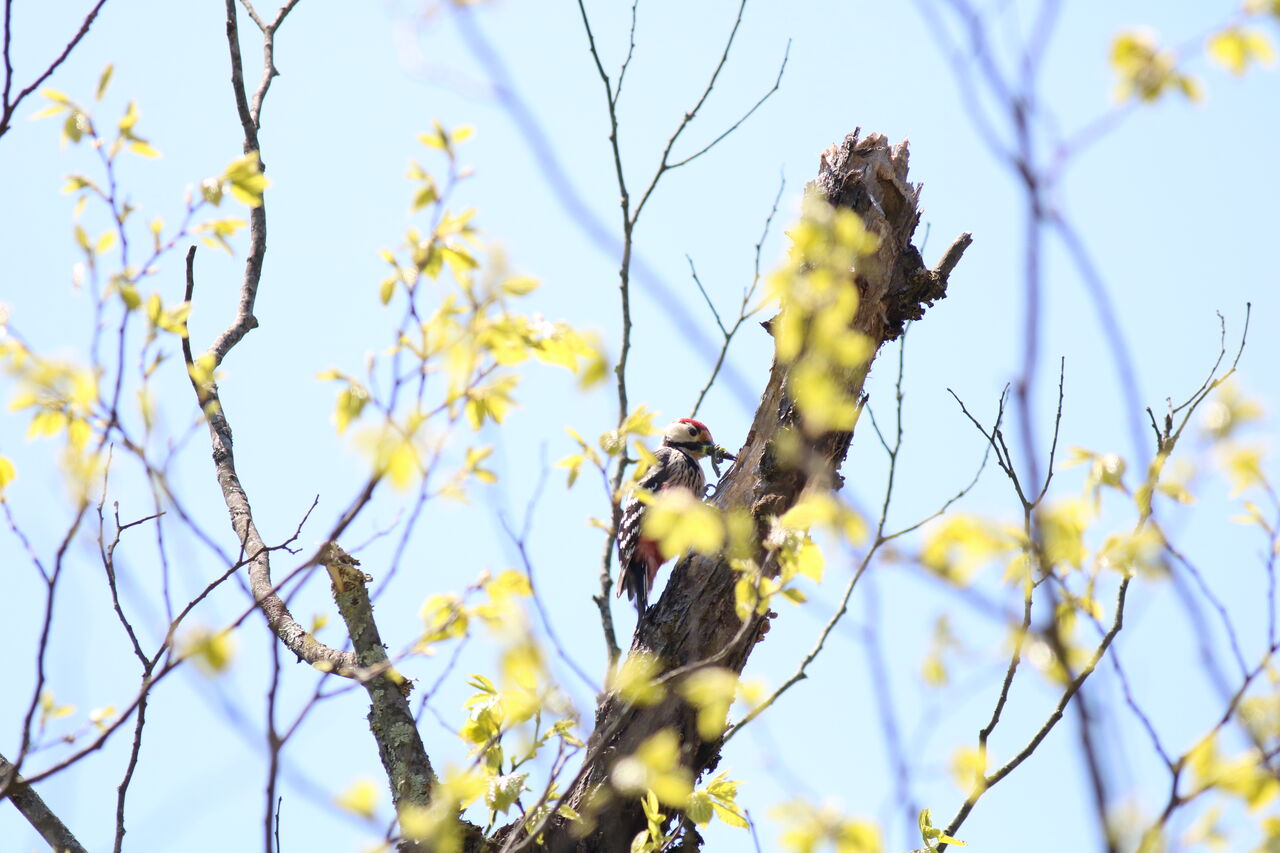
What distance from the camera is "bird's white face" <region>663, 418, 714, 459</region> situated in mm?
7262

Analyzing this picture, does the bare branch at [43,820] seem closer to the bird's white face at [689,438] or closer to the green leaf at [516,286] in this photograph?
the green leaf at [516,286]

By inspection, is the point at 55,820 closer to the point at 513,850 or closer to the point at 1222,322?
the point at 513,850

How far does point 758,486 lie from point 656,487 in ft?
9.19

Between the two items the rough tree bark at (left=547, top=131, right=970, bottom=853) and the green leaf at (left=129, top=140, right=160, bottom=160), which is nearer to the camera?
the green leaf at (left=129, top=140, right=160, bottom=160)

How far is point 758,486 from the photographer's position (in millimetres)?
3740

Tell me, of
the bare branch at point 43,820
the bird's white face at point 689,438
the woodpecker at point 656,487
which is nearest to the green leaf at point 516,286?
the bare branch at point 43,820

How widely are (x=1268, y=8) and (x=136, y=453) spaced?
2157mm

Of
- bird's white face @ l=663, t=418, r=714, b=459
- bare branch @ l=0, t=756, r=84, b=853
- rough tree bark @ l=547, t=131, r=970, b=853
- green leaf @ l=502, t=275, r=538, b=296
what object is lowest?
bare branch @ l=0, t=756, r=84, b=853

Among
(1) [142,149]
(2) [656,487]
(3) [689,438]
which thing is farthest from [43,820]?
(3) [689,438]

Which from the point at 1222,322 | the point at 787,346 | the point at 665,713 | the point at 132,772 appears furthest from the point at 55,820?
the point at 1222,322

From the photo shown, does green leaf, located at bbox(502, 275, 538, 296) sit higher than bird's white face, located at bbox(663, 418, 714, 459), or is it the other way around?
bird's white face, located at bbox(663, 418, 714, 459)

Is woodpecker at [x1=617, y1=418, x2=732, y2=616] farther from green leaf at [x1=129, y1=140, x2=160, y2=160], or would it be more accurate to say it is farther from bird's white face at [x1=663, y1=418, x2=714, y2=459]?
green leaf at [x1=129, y1=140, x2=160, y2=160]

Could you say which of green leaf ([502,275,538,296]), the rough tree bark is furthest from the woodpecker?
green leaf ([502,275,538,296])

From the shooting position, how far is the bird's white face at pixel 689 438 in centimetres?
726
